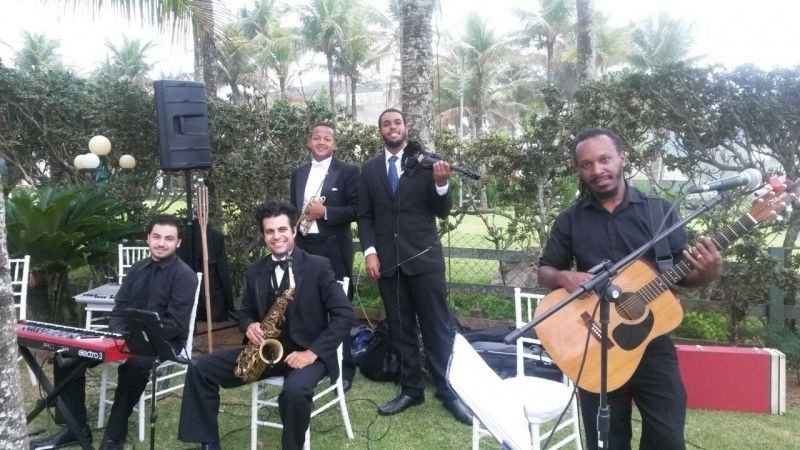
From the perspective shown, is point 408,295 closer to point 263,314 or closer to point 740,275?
point 263,314

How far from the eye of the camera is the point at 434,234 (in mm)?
4055

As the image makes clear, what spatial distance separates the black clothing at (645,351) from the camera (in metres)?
2.31

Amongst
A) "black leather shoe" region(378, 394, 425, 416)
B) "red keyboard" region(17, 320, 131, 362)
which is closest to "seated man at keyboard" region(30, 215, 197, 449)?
"red keyboard" region(17, 320, 131, 362)

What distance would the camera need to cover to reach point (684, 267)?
7.45ft

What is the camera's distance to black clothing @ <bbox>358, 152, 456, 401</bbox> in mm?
3969

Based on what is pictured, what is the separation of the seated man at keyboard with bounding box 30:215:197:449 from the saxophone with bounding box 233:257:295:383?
0.41 metres

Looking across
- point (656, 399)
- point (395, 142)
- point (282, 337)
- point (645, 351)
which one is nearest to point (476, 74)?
point (395, 142)

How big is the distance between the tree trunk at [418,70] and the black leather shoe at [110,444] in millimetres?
3070

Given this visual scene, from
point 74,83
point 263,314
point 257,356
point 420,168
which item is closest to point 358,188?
point 420,168

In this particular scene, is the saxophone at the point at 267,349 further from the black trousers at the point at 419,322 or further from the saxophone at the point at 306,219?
the saxophone at the point at 306,219

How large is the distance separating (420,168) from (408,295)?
88 centimetres

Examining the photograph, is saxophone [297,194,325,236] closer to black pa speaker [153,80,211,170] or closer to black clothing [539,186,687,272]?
black pa speaker [153,80,211,170]

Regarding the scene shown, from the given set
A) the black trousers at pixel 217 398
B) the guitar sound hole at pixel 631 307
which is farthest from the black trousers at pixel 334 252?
the guitar sound hole at pixel 631 307

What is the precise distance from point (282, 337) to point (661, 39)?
127ft
